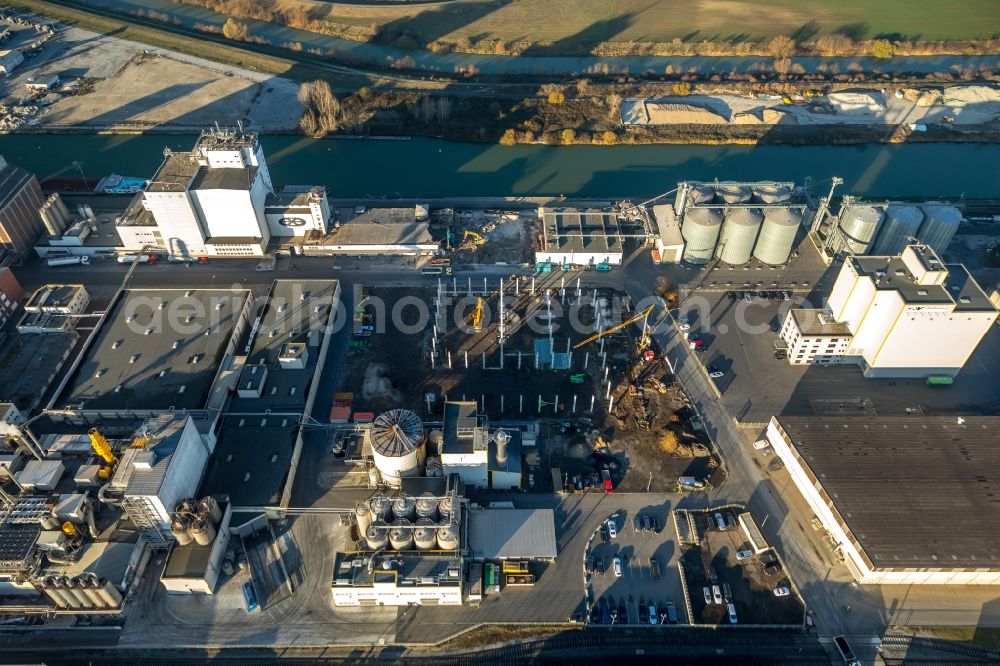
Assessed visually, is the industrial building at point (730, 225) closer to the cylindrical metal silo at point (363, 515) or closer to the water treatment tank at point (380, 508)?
the water treatment tank at point (380, 508)

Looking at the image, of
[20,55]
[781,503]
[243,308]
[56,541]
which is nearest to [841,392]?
[781,503]

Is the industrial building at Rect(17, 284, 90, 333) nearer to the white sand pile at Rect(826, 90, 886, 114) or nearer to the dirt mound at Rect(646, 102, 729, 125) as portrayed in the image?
the dirt mound at Rect(646, 102, 729, 125)

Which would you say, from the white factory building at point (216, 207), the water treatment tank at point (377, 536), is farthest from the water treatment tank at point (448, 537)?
the white factory building at point (216, 207)

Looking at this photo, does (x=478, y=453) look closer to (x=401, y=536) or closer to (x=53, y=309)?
(x=401, y=536)

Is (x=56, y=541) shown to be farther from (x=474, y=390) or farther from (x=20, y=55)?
(x=20, y=55)

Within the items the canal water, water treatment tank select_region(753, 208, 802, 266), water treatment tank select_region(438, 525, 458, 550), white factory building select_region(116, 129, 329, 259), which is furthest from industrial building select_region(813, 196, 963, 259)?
white factory building select_region(116, 129, 329, 259)

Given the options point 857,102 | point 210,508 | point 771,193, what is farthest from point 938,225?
point 210,508
